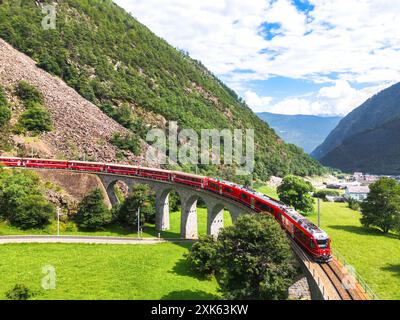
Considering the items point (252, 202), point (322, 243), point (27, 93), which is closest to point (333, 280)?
point (322, 243)

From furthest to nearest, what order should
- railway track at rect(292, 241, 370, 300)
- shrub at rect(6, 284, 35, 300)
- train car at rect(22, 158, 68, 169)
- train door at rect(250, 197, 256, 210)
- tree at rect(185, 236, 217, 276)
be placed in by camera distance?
train car at rect(22, 158, 68, 169) → train door at rect(250, 197, 256, 210) → tree at rect(185, 236, 217, 276) → shrub at rect(6, 284, 35, 300) → railway track at rect(292, 241, 370, 300)

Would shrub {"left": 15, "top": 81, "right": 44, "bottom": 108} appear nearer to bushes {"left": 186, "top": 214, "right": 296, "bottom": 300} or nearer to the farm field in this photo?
bushes {"left": 186, "top": 214, "right": 296, "bottom": 300}

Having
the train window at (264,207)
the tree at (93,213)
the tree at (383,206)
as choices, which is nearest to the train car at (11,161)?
the tree at (93,213)

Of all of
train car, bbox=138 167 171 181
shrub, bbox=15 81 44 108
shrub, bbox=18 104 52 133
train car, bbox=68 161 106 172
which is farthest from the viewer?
shrub, bbox=15 81 44 108

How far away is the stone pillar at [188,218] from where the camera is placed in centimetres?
6059

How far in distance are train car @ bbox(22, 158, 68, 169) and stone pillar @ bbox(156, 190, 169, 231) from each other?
2402 centimetres

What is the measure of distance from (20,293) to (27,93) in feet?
242

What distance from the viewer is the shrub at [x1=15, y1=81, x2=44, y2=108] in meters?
90.9

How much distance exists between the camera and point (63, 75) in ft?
414

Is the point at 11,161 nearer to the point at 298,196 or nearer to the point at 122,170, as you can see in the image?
the point at 122,170

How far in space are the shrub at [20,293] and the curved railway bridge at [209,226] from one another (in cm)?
1812

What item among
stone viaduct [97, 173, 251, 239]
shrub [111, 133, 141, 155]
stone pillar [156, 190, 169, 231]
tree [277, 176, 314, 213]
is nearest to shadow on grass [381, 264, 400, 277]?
stone viaduct [97, 173, 251, 239]
